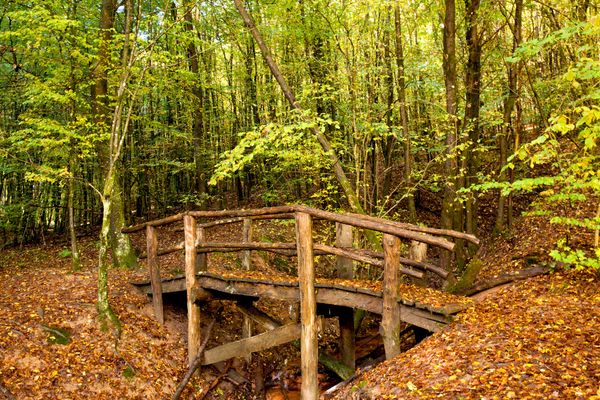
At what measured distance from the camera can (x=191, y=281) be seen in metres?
8.12

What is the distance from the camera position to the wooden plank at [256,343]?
24.3ft

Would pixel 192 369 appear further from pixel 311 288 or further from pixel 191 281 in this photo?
pixel 311 288

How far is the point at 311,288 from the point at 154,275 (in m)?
3.81

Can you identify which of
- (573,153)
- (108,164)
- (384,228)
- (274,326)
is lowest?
(274,326)

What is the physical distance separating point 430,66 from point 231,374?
435 inches

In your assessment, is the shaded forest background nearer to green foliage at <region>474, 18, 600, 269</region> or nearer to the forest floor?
green foliage at <region>474, 18, 600, 269</region>

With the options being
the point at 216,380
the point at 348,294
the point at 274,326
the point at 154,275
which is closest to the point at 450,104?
the point at 348,294

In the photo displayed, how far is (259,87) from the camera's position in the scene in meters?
16.5

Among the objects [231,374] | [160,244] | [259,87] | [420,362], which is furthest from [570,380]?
[259,87]

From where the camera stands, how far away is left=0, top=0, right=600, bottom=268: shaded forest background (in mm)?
8758

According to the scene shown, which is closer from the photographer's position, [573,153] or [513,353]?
[513,353]

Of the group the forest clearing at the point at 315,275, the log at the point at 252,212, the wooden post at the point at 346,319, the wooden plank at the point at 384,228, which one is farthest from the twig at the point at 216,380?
the wooden plank at the point at 384,228

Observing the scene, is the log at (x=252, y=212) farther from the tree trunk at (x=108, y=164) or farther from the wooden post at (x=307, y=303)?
the tree trunk at (x=108, y=164)

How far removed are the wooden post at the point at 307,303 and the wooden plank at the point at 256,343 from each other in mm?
583
